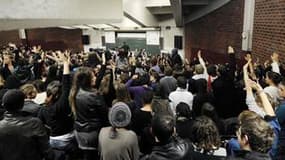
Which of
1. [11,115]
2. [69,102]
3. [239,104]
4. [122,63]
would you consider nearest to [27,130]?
[11,115]

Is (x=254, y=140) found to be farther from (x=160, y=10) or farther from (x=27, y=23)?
(x=160, y=10)

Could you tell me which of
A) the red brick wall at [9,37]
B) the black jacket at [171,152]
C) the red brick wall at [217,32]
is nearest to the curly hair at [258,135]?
the black jacket at [171,152]

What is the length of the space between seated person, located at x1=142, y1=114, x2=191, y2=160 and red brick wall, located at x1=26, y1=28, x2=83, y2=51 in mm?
15501

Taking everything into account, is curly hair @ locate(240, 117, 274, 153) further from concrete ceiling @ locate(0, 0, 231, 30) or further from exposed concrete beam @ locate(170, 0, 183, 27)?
exposed concrete beam @ locate(170, 0, 183, 27)

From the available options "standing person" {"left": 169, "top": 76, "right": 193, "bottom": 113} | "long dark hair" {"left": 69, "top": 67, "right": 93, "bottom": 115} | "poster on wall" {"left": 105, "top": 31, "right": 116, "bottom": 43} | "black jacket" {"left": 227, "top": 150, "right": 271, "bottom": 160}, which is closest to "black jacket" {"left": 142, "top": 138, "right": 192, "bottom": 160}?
"black jacket" {"left": 227, "top": 150, "right": 271, "bottom": 160}

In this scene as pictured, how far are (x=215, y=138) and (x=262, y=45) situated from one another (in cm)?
501

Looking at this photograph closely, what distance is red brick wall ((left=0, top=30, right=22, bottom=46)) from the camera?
13.7 m

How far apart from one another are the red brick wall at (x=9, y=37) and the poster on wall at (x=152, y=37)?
23.3 ft

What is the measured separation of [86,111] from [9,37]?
13.3 meters

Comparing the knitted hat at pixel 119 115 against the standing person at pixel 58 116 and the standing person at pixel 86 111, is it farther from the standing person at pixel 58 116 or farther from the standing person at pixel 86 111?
the standing person at pixel 58 116

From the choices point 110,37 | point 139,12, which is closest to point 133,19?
point 139,12

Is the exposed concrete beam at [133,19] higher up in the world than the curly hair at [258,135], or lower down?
higher up

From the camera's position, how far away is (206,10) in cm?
990

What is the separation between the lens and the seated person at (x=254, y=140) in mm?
1597
